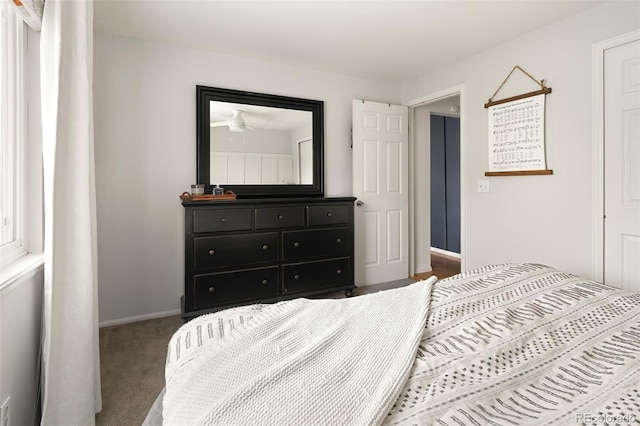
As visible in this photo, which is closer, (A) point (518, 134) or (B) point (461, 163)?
(A) point (518, 134)

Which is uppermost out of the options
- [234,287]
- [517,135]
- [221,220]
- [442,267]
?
[517,135]

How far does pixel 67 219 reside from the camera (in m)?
1.46

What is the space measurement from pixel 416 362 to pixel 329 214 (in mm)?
2378

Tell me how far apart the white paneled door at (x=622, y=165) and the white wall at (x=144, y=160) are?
296cm

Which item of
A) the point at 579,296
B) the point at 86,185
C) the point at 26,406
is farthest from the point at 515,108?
the point at 26,406

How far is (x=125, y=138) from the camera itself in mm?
2818

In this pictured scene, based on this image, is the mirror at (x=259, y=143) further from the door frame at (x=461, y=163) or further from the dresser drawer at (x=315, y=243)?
the door frame at (x=461, y=163)

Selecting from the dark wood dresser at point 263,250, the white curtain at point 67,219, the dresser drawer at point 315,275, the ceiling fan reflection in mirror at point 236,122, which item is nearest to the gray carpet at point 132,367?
the white curtain at point 67,219

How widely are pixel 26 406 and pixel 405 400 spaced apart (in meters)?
1.62

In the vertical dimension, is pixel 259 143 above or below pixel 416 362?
above

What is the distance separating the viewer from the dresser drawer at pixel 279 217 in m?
2.89

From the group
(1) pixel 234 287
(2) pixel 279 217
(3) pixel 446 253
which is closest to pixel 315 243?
(2) pixel 279 217

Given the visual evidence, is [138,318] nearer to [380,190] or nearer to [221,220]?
[221,220]

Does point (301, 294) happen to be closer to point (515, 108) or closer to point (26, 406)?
point (26, 406)
